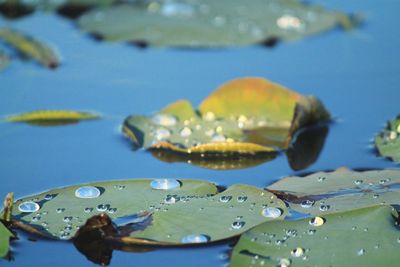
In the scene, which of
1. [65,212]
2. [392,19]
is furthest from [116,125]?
[392,19]

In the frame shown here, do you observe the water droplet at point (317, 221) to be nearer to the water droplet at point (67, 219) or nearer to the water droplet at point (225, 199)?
the water droplet at point (225, 199)

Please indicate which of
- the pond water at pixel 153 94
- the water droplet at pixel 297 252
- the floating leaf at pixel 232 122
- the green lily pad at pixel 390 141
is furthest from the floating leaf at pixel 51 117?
the water droplet at pixel 297 252

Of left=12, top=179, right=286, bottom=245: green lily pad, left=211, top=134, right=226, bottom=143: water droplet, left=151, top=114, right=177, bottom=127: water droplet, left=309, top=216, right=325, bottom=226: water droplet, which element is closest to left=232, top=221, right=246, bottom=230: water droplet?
left=12, top=179, right=286, bottom=245: green lily pad

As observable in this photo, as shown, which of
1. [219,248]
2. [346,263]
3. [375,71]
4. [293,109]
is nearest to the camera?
[346,263]

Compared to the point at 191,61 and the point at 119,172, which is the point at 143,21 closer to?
the point at 191,61

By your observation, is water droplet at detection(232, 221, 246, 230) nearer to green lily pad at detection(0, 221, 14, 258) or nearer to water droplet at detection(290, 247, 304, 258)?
water droplet at detection(290, 247, 304, 258)
